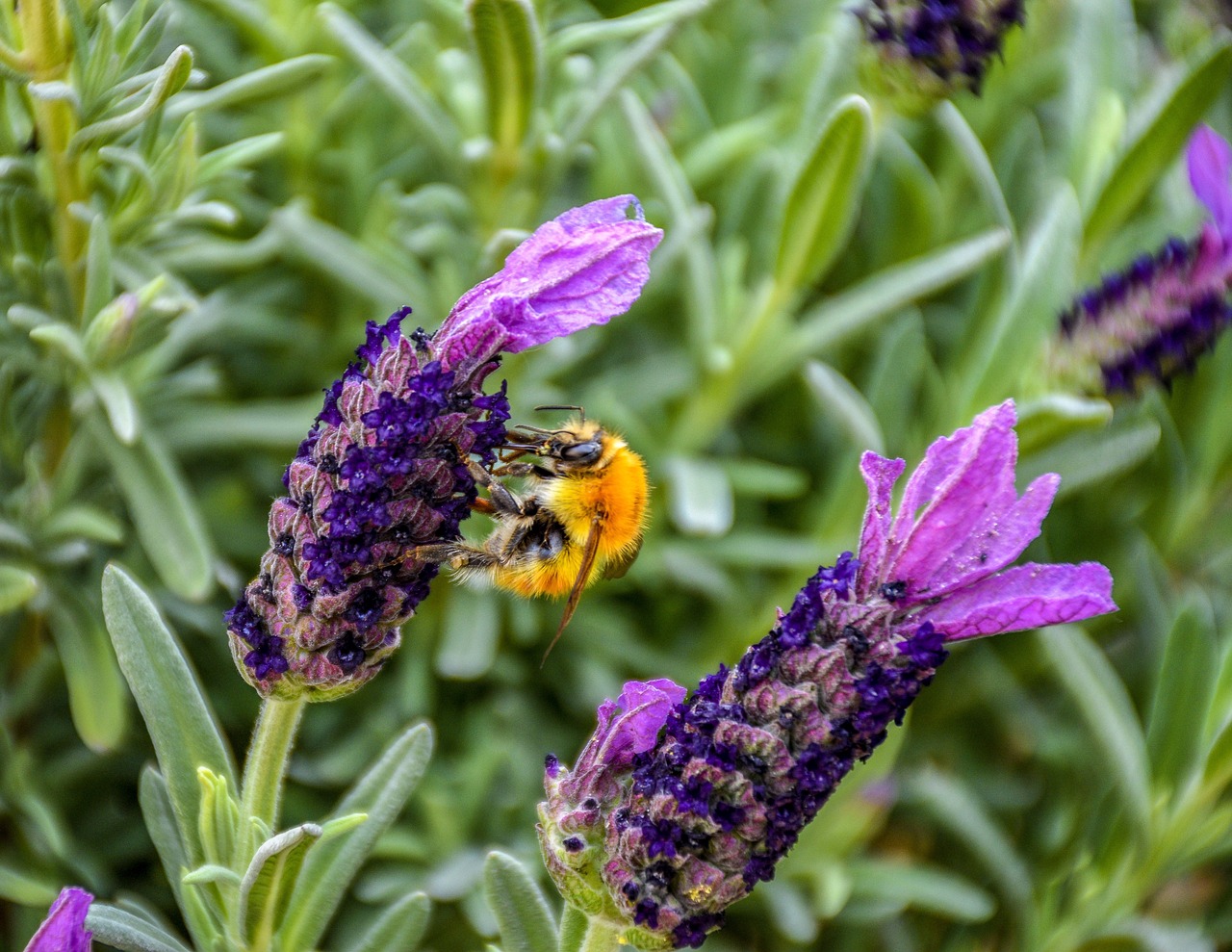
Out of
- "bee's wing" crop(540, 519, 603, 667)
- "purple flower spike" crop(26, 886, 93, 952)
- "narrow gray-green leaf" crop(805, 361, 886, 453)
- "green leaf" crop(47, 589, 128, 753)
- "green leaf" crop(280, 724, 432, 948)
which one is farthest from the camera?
"narrow gray-green leaf" crop(805, 361, 886, 453)

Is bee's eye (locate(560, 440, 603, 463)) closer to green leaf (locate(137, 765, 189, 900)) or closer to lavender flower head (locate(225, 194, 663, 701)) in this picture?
lavender flower head (locate(225, 194, 663, 701))

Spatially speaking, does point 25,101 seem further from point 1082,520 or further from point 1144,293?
point 1082,520

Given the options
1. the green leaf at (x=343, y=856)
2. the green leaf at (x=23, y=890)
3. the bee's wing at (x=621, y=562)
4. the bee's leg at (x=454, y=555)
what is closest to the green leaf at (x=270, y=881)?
the green leaf at (x=343, y=856)

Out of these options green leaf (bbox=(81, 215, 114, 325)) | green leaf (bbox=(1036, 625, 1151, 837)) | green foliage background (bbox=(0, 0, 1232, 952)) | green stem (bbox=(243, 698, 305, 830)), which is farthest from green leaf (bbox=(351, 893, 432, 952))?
green leaf (bbox=(1036, 625, 1151, 837))

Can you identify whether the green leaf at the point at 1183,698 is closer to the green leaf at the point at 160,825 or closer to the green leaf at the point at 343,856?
the green leaf at the point at 343,856

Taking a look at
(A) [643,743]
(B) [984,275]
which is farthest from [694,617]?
(A) [643,743]
